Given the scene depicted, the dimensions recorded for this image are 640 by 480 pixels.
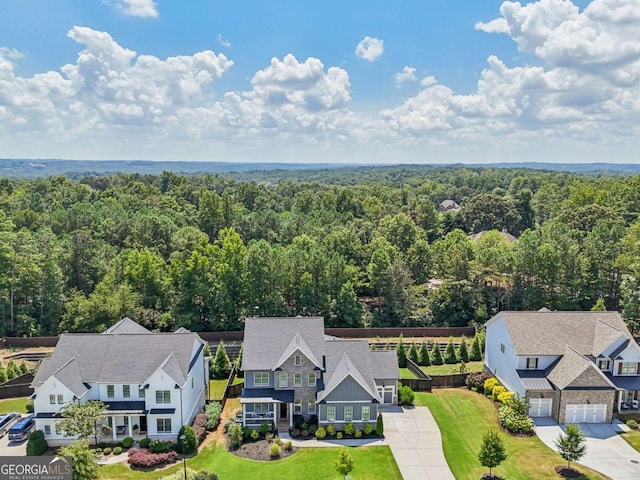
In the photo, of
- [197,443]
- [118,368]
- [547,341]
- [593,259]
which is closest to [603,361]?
[547,341]

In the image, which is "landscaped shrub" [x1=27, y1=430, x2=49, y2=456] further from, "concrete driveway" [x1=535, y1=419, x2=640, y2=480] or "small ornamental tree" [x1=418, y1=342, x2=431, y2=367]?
"concrete driveway" [x1=535, y1=419, x2=640, y2=480]

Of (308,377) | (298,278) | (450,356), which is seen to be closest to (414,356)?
(450,356)

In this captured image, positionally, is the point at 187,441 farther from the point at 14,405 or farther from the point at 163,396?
the point at 14,405

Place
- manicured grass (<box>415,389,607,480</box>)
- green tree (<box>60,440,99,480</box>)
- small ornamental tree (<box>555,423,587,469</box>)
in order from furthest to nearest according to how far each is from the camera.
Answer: manicured grass (<box>415,389,607,480</box>) < small ornamental tree (<box>555,423,587,469</box>) < green tree (<box>60,440,99,480</box>)

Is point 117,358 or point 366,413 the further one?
point 117,358

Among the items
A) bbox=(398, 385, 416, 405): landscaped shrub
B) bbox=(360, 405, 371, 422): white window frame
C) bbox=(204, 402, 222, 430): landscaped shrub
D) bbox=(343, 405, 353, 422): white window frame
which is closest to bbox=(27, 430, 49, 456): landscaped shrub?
bbox=(204, 402, 222, 430): landscaped shrub

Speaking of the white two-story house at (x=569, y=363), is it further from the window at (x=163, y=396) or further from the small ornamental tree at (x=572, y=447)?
the window at (x=163, y=396)

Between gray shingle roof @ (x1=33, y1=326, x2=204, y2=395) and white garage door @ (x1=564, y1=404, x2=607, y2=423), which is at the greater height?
gray shingle roof @ (x1=33, y1=326, x2=204, y2=395)
